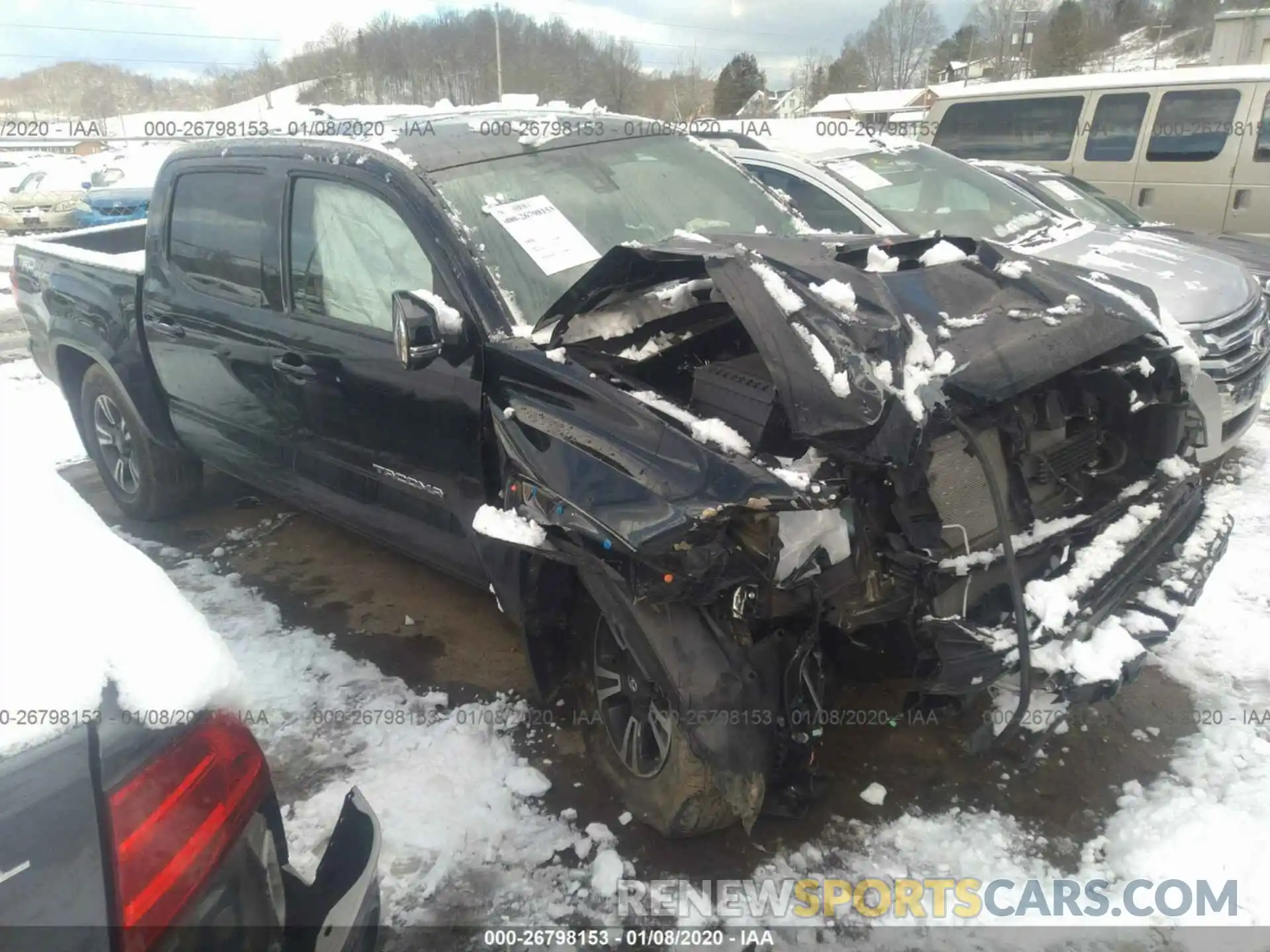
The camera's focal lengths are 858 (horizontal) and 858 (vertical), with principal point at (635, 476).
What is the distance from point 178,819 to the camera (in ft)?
4.25

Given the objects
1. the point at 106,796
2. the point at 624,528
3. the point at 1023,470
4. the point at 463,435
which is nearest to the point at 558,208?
the point at 463,435

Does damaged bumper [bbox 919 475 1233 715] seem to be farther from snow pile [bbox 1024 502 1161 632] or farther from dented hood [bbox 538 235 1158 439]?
dented hood [bbox 538 235 1158 439]

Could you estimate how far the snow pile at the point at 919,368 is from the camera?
198 centimetres

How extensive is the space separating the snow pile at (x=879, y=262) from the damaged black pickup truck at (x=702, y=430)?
0.04ft

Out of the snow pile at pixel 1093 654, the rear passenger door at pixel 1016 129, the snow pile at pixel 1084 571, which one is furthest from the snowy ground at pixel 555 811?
the rear passenger door at pixel 1016 129

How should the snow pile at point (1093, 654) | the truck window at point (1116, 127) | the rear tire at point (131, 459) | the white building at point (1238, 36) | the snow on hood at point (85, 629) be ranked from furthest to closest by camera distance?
the white building at point (1238, 36) < the truck window at point (1116, 127) < the rear tire at point (131, 459) < the snow pile at point (1093, 654) < the snow on hood at point (85, 629)

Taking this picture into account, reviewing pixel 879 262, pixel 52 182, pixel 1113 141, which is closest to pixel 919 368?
pixel 879 262

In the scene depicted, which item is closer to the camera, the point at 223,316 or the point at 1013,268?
the point at 1013,268

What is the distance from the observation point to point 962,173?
20.0 ft

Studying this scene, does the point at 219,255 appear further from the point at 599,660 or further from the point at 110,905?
the point at 110,905

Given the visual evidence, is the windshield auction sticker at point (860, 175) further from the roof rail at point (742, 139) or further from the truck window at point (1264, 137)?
the truck window at point (1264, 137)

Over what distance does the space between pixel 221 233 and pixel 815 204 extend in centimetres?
337

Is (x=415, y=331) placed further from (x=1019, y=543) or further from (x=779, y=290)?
(x=1019, y=543)

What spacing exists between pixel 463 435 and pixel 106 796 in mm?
1729
